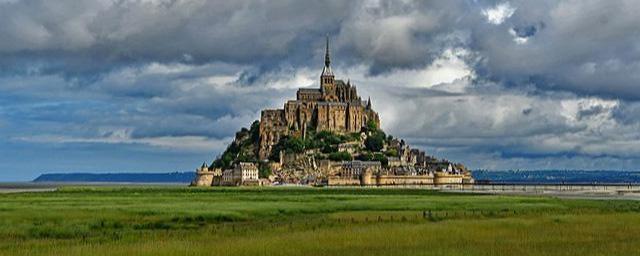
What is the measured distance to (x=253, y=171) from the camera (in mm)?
187125

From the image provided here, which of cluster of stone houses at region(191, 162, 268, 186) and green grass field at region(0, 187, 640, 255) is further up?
cluster of stone houses at region(191, 162, 268, 186)

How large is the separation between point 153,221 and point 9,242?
45.1 ft

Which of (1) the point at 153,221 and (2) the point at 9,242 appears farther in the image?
(1) the point at 153,221

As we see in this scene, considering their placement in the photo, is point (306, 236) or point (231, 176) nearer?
point (306, 236)

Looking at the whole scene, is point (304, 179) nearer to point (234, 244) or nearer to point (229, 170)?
point (229, 170)

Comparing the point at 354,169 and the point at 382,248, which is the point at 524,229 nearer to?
the point at 382,248

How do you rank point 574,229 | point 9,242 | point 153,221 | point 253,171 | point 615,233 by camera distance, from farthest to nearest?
1. point 253,171
2. point 153,221
3. point 574,229
4. point 615,233
5. point 9,242

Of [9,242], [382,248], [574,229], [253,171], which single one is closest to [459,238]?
[382,248]

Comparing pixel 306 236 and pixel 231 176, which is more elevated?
pixel 231 176

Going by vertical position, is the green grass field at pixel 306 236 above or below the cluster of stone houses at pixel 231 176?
below

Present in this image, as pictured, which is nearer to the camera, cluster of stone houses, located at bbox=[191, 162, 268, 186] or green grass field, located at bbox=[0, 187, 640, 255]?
green grass field, located at bbox=[0, 187, 640, 255]

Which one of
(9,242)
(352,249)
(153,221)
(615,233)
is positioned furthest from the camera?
(153,221)

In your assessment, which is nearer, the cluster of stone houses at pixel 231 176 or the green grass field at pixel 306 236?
the green grass field at pixel 306 236

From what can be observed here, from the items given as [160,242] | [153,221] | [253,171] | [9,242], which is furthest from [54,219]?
[253,171]
